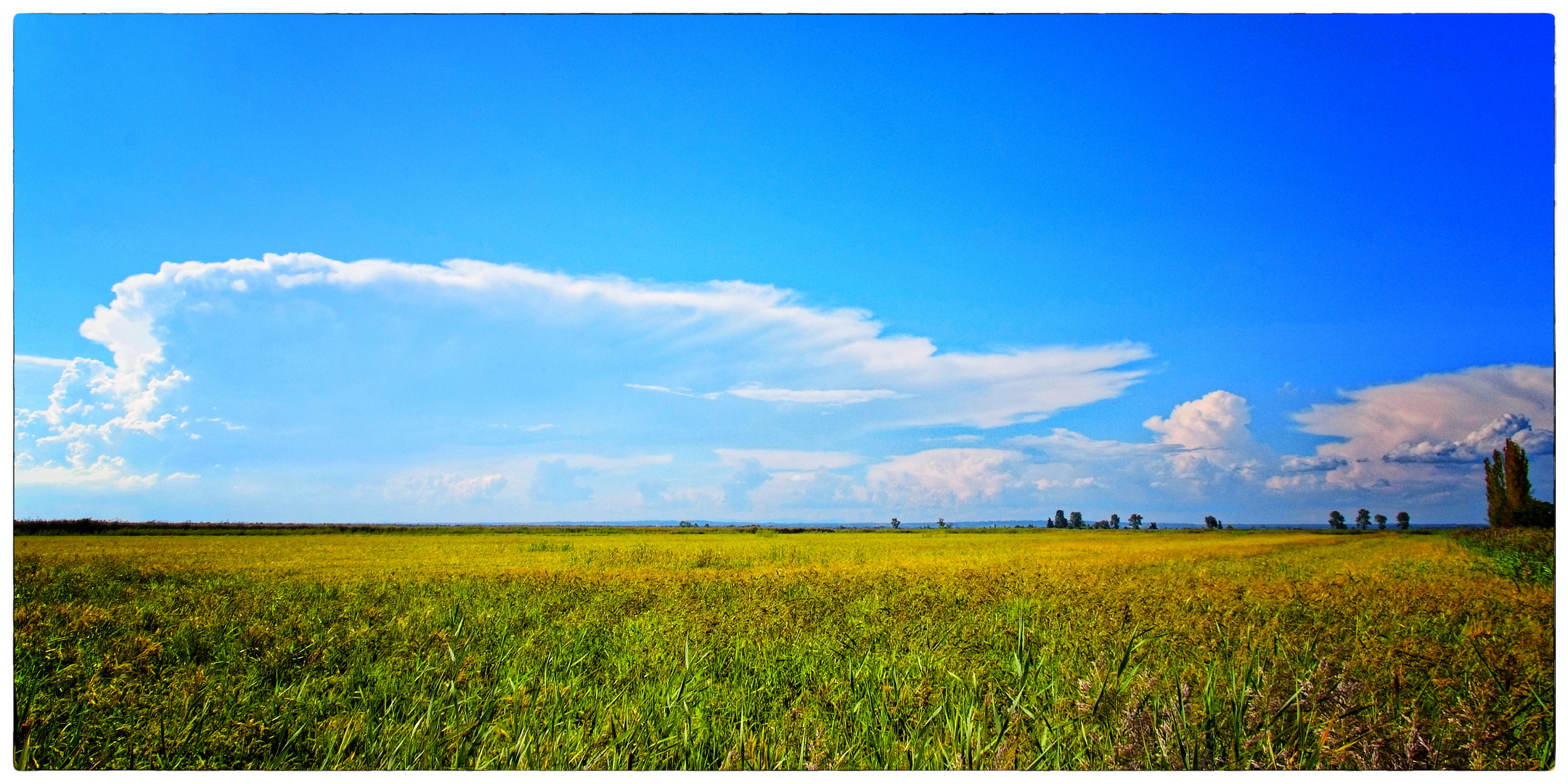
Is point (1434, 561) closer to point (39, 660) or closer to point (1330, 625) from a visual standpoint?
point (1330, 625)

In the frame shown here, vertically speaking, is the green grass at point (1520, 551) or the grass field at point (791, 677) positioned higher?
the grass field at point (791, 677)

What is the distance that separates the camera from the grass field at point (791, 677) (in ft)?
9.42

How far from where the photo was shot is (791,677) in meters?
3.68

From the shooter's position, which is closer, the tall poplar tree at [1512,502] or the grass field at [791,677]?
the grass field at [791,677]

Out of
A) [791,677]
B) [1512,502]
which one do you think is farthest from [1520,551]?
[791,677]

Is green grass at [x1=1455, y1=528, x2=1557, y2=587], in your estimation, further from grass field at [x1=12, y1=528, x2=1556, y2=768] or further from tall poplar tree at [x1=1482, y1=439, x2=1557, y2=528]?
grass field at [x1=12, y1=528, x2=1556, y2=768]

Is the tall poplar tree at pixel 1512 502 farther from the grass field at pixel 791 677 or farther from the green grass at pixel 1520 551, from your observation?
the grass field at pixel 791 677

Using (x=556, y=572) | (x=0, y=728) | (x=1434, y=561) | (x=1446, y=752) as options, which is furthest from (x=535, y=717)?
(x=1434, y=561)

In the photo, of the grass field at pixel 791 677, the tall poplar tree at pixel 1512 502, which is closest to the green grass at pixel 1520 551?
the tall poplar tree at pixel 1512 502

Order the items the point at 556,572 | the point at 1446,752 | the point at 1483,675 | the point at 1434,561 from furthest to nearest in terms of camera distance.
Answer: the point at 1434,561 → the point at 556,572 → the point at 1483,675 → the point at 1446,752

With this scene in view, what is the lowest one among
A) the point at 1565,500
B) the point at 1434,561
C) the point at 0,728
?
the point at 1434,561

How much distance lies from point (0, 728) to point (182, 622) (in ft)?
4.61

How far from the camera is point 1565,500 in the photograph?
175 inches

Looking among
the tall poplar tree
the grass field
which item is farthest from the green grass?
the grass field
